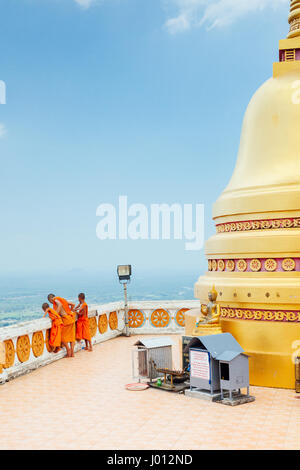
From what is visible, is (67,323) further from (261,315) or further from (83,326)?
(261,315)

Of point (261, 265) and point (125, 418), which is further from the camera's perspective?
point (261, 265)

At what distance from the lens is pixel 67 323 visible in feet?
39.9

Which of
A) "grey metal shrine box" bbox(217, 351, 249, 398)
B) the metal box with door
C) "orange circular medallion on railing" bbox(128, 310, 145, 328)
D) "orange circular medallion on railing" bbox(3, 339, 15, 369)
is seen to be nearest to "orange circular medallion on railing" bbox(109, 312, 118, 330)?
"orange circular medallion on railing" bbox(128, 310, 145, 328)

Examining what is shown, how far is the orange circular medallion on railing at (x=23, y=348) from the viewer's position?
10.7 meters

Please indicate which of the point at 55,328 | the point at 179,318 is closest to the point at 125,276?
the point at 179,318

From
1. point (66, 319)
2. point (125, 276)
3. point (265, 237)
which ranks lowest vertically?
point (66, 319)

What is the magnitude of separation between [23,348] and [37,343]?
0.60 m

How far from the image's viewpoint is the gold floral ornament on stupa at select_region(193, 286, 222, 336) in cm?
Answer: 1023

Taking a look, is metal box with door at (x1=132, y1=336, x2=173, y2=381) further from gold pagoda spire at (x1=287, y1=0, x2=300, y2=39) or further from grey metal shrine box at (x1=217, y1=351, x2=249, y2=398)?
gold pagoda spire at (x1=287, y1=0, x2=300, y2=39)

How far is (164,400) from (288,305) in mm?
2921

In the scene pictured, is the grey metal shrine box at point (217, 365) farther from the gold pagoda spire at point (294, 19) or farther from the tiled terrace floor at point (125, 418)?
the gold pagoda spire at point (294, 19)

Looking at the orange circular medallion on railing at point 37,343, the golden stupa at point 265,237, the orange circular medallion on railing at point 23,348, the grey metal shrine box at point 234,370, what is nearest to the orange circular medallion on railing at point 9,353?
the orange circular medallion on railing at point 23,348

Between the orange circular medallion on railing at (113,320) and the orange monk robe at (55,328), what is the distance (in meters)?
3.37

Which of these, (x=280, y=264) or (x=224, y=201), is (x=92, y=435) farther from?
(x=224, y=201)
